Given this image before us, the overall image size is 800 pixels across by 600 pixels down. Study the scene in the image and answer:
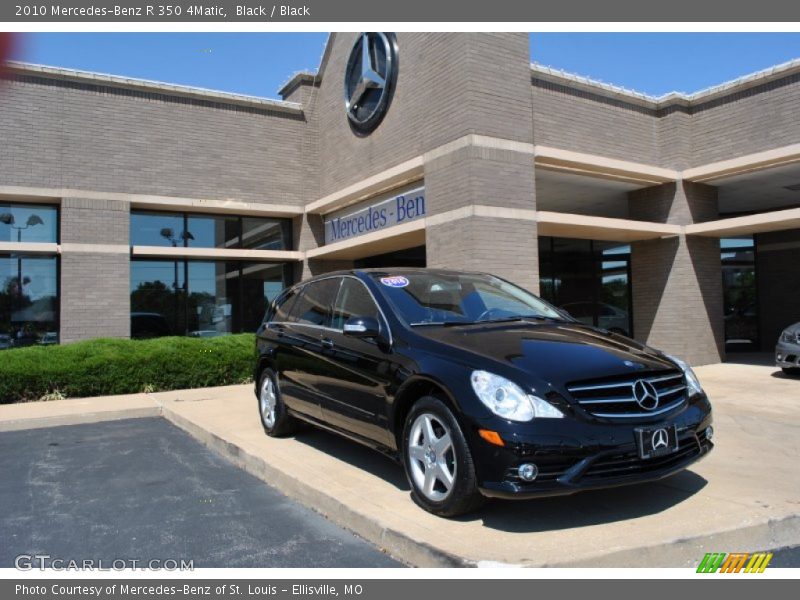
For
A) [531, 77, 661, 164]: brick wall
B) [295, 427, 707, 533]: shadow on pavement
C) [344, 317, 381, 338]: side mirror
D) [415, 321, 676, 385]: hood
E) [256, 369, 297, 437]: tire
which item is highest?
[531, 77, 661, 164]: brick wall

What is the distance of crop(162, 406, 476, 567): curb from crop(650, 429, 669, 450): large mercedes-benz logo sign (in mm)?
1448

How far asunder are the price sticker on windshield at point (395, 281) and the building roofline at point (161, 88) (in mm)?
11411

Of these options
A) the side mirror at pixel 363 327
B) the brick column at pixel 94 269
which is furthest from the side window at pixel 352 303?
the brick column at pixel 94 269

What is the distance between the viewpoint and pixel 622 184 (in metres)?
13.6

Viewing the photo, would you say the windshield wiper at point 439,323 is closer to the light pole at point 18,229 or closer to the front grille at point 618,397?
the front grille at point 618,397

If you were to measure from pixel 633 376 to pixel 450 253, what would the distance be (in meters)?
7.07

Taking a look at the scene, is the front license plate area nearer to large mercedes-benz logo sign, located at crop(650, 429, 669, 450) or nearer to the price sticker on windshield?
large mercedes-benz logo sign, located at crop(650, 429, 669, 450)

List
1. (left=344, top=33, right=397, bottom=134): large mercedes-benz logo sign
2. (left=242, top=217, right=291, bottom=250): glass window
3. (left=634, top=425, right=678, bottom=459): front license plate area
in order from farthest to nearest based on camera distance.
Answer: (left=242, top=217, right=291, bottom=250): glass window
(left=344, top=33, right=397, bottom=134): large mercedes-benz logo sign
(left=634, top=425, right=678, bottom=459): front license plate area

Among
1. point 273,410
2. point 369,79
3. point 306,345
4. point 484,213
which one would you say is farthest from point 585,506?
point 369,79

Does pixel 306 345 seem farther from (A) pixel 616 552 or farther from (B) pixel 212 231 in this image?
(B) pixel 212 231

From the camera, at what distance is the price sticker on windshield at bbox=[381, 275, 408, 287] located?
215 inches

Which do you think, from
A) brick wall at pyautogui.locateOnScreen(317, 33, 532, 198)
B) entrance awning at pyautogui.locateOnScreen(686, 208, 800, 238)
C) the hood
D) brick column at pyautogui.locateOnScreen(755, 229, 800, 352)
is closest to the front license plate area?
the hood

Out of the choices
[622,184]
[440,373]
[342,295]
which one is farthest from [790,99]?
[440,373]

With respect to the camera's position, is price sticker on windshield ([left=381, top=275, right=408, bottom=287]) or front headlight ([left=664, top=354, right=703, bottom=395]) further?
price sticker on windshield ([left=381, top=275, right=408, bottom=287])
